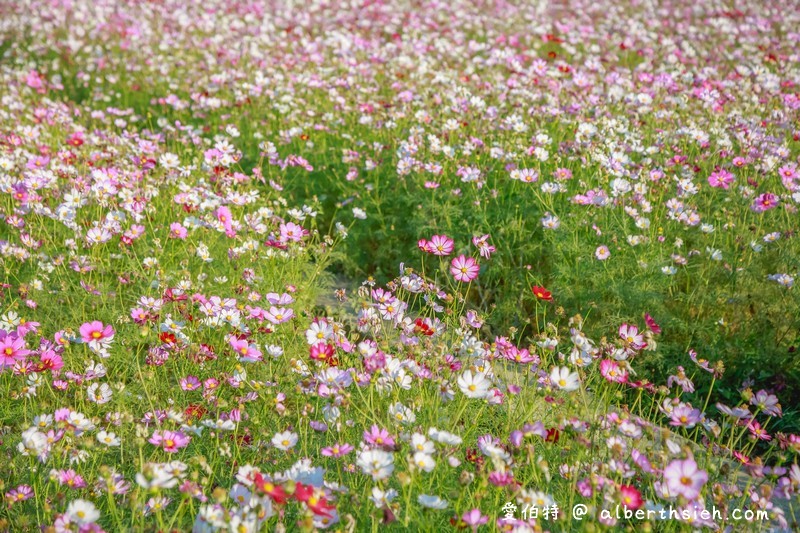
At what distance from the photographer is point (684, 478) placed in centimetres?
168

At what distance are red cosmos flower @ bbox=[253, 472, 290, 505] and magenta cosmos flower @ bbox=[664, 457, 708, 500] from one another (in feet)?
2.87

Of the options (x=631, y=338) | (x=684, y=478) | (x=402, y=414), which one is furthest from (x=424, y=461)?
(x=631, y=338)

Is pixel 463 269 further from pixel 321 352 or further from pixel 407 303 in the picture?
pixel 321 352

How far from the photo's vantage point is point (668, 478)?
167 centimetres

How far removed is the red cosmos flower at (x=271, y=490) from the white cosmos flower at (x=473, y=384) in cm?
64

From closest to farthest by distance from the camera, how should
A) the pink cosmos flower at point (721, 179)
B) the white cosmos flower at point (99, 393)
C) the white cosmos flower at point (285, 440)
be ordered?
the white cosmos flower at point (285, 440), the white cosmos flower at point (99, 393), the pink cosmos flower at point (721, 179)

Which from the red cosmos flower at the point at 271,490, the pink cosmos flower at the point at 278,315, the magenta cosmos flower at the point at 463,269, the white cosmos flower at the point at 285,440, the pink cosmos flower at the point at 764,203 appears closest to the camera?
the red cosmos flower at the point at 271,490

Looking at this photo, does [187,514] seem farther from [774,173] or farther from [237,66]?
[237,66]

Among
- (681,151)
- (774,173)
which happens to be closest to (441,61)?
(681,151)

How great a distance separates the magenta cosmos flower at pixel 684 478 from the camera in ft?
5.41

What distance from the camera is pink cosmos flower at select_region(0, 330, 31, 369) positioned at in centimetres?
226

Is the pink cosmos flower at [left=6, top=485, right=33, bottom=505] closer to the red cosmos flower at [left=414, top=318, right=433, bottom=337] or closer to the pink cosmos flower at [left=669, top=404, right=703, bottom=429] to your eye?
the red cosmos flower at [left=414, top=318, right=433, bottom=337]

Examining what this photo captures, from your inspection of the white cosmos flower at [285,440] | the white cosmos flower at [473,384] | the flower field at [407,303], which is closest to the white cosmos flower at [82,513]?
the flower field at [407,303]

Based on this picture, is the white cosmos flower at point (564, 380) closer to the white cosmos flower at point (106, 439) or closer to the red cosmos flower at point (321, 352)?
the red cosmos flower at point (321, 352)
